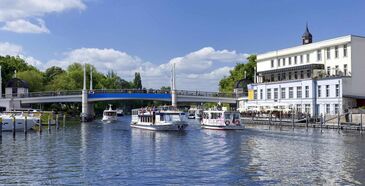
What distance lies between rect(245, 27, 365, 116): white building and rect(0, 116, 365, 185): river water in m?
36.2

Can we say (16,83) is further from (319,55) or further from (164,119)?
(319,55)

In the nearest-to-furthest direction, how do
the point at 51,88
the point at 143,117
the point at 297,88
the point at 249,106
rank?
the point at 143,117 → the point at 297,88 → the point at 249,106 → the point at 51,88

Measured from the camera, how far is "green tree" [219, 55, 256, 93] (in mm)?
138750

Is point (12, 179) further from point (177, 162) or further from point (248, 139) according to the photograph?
point (248, 139)

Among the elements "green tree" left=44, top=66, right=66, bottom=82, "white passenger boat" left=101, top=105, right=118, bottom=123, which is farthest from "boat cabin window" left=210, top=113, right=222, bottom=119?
"green tree" left=44, top=66, right=66, bottom=82

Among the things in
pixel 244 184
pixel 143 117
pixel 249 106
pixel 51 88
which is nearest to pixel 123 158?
pixel 244 184

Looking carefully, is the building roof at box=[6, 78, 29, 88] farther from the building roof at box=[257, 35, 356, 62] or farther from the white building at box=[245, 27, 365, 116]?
the building roof at box=[257, 35, 356, 62]

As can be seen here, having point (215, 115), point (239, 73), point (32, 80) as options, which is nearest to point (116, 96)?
point (32, 80)

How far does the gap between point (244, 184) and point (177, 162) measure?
921cm

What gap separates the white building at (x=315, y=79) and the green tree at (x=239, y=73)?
85.0ft

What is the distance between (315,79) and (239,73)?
5096 centimetres

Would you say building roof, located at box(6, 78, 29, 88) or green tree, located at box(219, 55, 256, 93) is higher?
green tree, located at box(219, 55, 256, 93)

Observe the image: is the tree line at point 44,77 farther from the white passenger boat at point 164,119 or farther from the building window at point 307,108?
the building window at point 307,108

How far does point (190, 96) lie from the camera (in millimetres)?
112562
